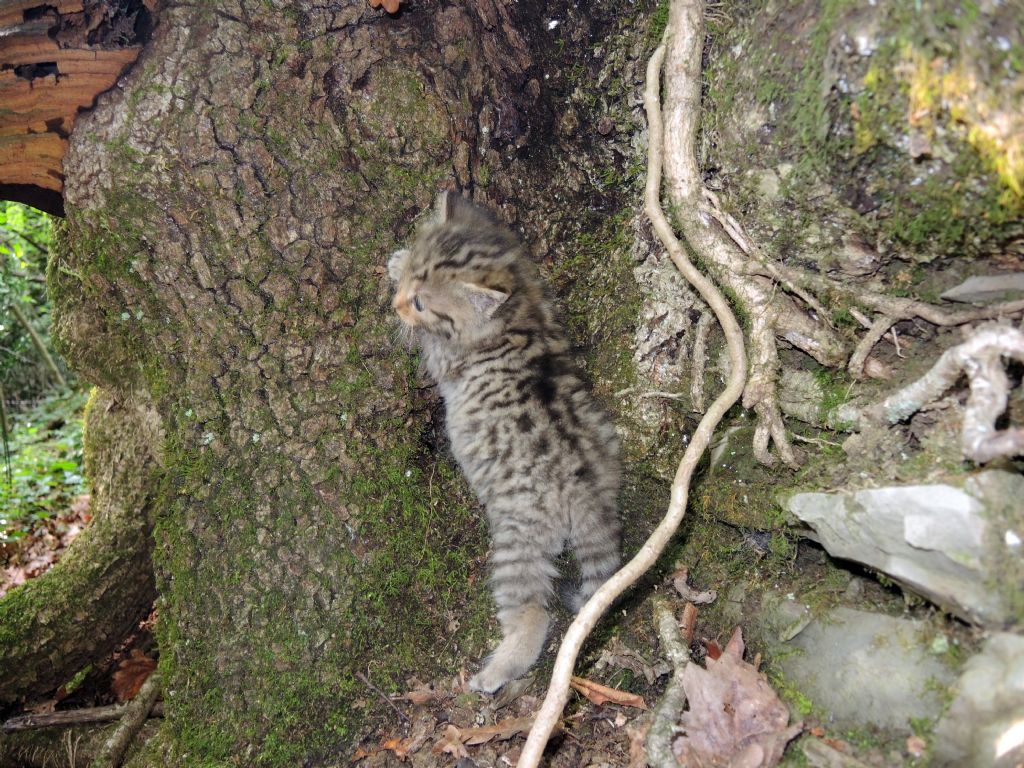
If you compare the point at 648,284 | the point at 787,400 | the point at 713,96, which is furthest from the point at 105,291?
the point at 787,400

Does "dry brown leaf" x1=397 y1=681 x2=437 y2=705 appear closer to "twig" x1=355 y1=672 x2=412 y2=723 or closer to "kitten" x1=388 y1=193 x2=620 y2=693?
"twig" x1=355 y1=672 x2=412 y2=723

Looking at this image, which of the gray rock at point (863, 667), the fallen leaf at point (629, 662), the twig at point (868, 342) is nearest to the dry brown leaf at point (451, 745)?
the fallen leaf at point (629, 662)

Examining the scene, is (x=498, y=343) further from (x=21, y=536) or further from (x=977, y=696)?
(x=21, y=536)

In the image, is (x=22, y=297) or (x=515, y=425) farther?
(x=22, y=297)

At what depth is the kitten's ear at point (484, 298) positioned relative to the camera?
3311 millimetres

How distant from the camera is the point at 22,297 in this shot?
25.2 ft

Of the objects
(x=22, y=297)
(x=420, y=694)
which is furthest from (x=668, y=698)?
(x=22, y=297)

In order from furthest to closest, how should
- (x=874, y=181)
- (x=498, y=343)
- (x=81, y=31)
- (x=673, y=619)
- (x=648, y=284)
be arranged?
1. (x=498, y=343)
2. (x=648, y=284)
3. (x=673, y=619)
4. (x=81, y=31)
5. (x=874, y=181)

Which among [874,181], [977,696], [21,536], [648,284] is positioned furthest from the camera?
[21,536]

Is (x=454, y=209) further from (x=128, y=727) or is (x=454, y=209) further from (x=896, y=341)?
(x=128, y=727)

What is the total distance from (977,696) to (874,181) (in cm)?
164

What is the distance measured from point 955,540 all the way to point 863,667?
63 centimetres

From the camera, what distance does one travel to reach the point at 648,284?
3305mm

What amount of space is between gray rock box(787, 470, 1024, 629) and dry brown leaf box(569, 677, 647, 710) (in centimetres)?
116
